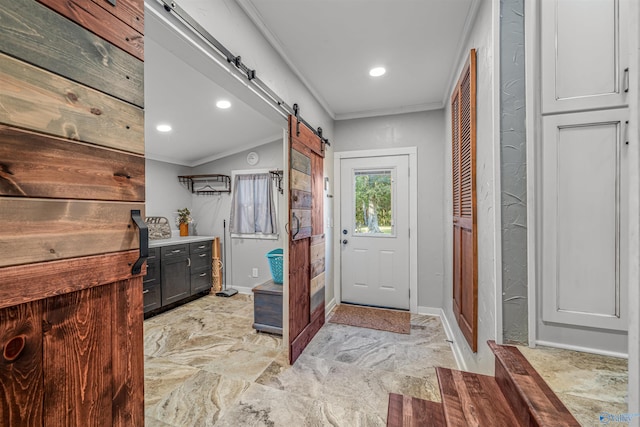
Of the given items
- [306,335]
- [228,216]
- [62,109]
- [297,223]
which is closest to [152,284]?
[228,216]

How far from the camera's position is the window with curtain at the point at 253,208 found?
4.29m

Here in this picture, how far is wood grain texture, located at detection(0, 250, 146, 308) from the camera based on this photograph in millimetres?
683

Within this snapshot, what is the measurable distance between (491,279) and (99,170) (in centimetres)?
181

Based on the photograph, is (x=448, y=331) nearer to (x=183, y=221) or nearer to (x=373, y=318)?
(x=373, y=318)

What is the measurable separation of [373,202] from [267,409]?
2.53 metres

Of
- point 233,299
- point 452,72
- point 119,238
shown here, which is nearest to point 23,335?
point 119,238

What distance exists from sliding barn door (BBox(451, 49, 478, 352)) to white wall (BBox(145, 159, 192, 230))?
4030 mm

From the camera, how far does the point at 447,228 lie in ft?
10.2

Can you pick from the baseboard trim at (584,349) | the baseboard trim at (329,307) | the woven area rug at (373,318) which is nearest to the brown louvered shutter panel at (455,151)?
the baseboard trim at (584,349)

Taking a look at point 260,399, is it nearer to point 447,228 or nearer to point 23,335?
point 23,335

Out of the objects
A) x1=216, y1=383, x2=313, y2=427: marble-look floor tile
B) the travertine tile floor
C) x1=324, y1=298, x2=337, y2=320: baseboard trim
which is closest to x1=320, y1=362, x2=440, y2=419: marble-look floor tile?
the travertine tile floor

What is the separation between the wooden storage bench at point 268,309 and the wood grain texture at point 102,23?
2.33 metres

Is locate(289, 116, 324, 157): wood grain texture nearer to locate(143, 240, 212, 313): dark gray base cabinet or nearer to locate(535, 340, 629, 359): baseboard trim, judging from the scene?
locate(535, 340, 629, 359): baseboard trim

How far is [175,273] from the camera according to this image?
373 centimetres
